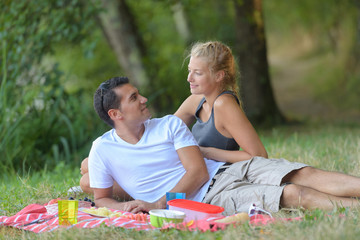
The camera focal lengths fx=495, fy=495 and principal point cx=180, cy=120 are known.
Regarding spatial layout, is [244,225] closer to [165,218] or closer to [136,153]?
[165,218]

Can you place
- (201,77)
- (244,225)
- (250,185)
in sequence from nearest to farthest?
(244,225)
(250,185)
(201,77)

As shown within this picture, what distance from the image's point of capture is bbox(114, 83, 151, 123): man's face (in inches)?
134

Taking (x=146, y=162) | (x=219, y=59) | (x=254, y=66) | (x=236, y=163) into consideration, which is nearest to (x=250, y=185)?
(x=236, y=163)

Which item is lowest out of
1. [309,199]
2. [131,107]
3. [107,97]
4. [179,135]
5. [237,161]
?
[309,199]

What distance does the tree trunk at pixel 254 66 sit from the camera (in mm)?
9656

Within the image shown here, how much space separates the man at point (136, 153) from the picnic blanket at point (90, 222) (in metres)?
0.32

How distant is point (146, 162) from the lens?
3.43 m

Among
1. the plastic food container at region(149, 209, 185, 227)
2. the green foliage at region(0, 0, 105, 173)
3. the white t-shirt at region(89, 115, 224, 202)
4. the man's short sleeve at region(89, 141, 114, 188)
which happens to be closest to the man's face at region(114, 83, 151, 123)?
the white t-shirt at region(89, 115, 224, 202)

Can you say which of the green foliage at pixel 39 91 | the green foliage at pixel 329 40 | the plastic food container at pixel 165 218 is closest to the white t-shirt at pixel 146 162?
the plastic food container at pixel 165 218

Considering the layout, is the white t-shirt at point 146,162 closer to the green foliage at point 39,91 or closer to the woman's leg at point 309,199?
the woman's leg at point 309,199

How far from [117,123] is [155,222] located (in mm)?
867

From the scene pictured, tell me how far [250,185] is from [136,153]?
81cm

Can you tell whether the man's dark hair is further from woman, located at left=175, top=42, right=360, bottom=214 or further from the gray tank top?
the gray tank top

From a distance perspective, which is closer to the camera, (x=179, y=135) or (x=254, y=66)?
(x=179, y=135)
